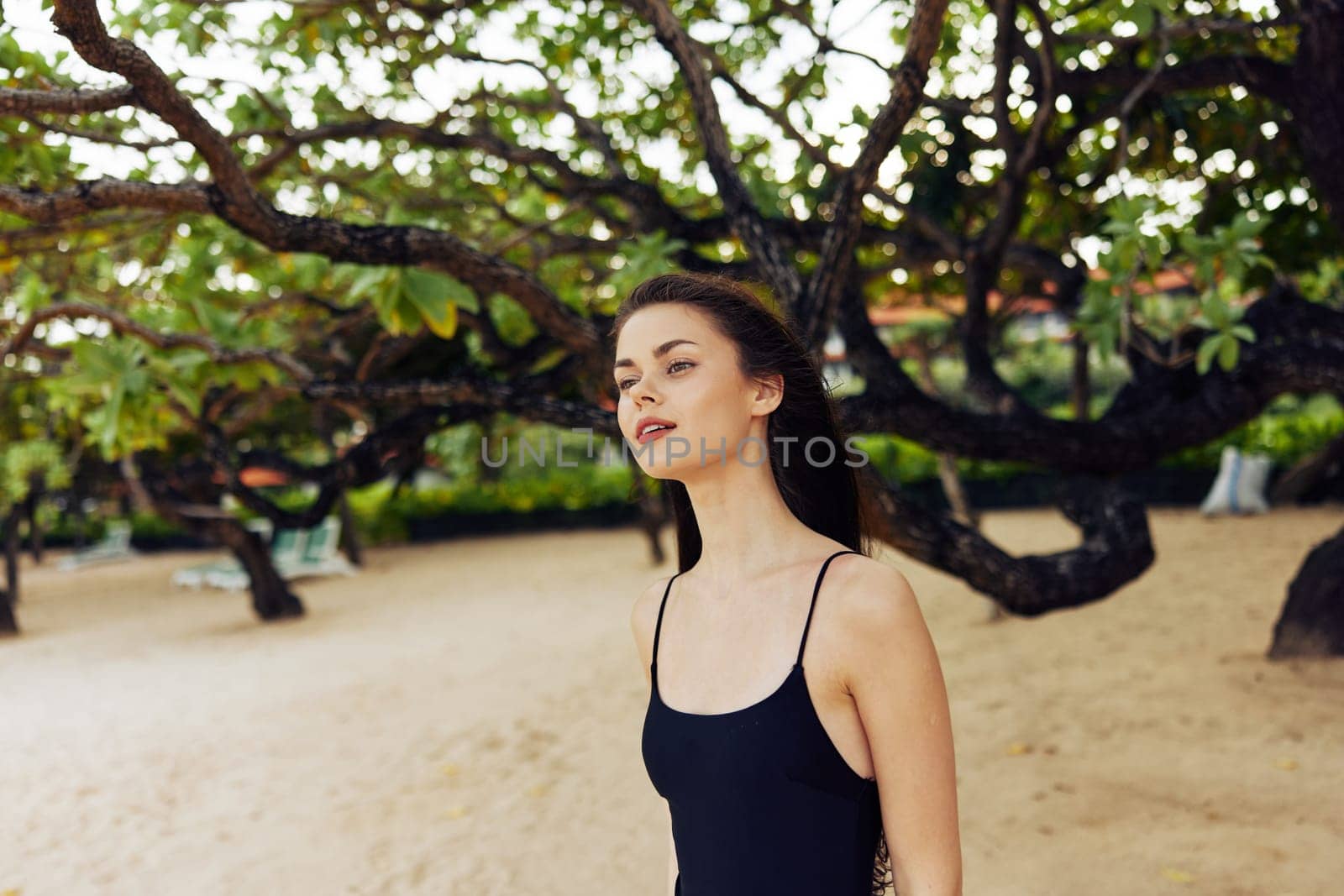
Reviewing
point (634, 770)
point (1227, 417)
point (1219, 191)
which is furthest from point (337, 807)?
point (1219, 191)

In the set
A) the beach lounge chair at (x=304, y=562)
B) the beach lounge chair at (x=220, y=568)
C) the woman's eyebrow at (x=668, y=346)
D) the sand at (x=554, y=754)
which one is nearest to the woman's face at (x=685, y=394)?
the woman's eyebrow at (x=668, y=346)

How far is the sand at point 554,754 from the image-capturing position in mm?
4324

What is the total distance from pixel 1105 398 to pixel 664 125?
21658mm

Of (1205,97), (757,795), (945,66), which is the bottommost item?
(757,795)

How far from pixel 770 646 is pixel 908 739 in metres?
0.26

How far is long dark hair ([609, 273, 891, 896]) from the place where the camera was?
5.67ft

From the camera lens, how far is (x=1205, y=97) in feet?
19.3

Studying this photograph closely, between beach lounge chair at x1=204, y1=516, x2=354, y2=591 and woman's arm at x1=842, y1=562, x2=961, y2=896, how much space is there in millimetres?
15119

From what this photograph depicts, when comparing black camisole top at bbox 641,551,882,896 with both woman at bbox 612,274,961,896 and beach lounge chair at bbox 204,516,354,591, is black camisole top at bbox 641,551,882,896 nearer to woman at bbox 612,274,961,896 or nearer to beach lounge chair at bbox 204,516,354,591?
woman at bbox 612,274,961,896

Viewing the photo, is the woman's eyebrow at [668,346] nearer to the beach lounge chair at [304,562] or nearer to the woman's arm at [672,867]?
the woman's arm at [672,867]

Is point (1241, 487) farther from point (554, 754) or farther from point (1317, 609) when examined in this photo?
point (554, 754)

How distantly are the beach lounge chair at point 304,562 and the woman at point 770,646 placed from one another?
14765 mm

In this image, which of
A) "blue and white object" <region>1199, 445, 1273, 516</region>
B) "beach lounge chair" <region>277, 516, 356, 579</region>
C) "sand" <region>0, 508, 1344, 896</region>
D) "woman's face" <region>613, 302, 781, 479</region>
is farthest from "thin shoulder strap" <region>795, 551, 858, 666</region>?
"beach lounge chair" <region>277, 516, 356, 579</region>

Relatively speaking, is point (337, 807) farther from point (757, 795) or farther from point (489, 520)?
point (489, 520)
